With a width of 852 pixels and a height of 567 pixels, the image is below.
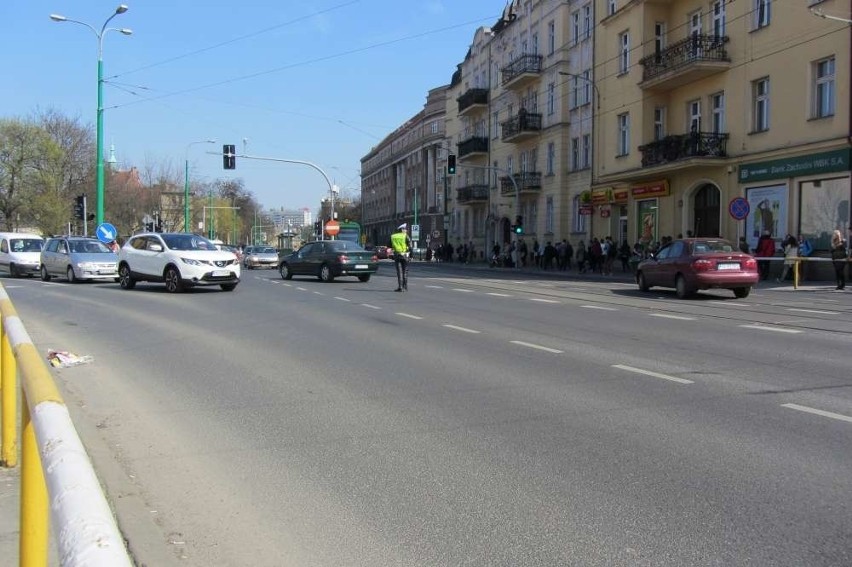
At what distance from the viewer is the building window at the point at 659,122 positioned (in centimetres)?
3344

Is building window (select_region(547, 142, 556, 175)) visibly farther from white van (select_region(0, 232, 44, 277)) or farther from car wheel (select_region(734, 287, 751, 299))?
white van (select_region(0, 232, 44, 277))

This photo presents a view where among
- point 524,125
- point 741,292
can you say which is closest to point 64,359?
point 741,292

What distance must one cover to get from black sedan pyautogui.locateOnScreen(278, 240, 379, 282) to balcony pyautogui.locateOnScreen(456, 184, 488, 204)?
30585 mm

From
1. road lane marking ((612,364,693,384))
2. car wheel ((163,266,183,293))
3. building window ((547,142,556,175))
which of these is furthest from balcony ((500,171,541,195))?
road lane marking ((612,364,693,384))

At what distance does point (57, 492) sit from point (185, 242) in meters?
19.5

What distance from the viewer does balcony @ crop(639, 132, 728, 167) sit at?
1143 inches

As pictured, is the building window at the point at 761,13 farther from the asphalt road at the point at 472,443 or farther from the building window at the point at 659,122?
the asphalt road at the point at 472,443

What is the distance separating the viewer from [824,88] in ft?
81.4

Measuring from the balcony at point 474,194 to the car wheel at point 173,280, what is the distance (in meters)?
38.2

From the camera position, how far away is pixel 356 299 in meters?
18.2

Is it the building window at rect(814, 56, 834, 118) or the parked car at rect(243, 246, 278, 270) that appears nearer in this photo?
the building window at rect(814, 56, 834, 118)

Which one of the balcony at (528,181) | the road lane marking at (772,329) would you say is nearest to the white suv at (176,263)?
→ the road lane marking at (772,329)

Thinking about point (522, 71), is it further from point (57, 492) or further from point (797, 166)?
point (57, 492)

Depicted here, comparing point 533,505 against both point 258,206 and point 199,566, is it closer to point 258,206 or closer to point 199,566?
point 199,566
